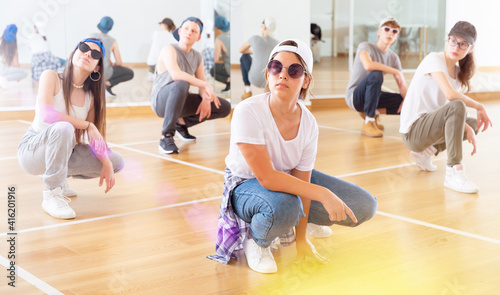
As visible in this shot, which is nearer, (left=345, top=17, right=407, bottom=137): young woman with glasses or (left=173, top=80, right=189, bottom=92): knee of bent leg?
(left=173, top=80, right=189, bottom=92): knee of bent leg

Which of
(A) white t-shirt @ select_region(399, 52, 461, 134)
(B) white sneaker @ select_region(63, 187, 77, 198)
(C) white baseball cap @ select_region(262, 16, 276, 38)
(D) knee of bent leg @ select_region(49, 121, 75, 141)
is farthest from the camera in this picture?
(C) white baseball cap @ select_region(262, 16, 276, 38)

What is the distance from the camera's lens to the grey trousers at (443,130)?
12.4 feet

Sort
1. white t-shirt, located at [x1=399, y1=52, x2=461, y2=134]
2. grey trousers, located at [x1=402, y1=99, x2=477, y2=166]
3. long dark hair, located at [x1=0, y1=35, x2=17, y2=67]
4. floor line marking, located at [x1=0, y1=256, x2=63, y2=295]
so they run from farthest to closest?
long dark hair, located at [x1=0, y1=35, x2=17, y2=67] → white t-shirt, located at [x1=399, y1=52, x2=461, y2=134] → grey trousers, located at [x1=402, y1=99, x2=477, y2=166] → floor line marking, located at [x1=0, y1=256, x2=63, y2=295]

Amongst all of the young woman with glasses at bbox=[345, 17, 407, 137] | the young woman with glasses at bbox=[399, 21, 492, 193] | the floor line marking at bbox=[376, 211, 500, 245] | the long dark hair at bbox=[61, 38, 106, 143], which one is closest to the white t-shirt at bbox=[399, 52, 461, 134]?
the young woman with glasses at bbox=[399, 21, 492, 193]

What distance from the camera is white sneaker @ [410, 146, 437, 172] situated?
4328 mm

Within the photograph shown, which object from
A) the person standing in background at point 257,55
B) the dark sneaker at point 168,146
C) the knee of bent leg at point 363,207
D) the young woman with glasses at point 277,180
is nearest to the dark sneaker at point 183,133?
the dark sneaker at point 168,146

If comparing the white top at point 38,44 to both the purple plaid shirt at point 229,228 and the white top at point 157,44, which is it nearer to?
the white top at point 157,44

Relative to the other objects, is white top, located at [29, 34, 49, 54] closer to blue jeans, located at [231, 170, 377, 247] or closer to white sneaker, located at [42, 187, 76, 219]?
white sneaker, located at [42, 187, 76, 219]

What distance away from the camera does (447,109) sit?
386 cm

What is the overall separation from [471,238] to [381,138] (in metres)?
3.03

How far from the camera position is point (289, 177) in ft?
7.59

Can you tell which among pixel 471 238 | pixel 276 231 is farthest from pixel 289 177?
pixel 471 238

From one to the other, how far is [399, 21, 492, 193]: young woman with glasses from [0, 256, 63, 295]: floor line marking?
2.46 meters

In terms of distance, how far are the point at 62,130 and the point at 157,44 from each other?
5.05 m
